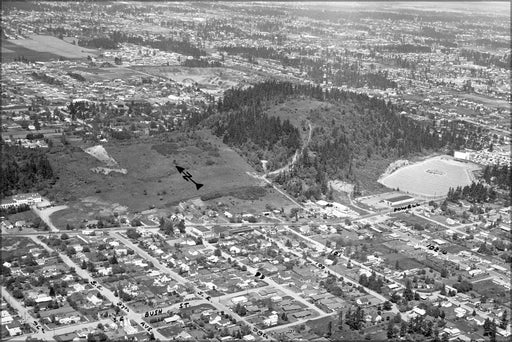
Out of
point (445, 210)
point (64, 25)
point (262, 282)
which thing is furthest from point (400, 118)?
point (64, 25)

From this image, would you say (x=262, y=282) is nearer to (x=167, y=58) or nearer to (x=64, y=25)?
(x=167, y=58)

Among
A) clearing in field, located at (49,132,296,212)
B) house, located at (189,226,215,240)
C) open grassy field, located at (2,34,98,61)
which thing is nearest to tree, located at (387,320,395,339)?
house, located at (189,226,215,240)

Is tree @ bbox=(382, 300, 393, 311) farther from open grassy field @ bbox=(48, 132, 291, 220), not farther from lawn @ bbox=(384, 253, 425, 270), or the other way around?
open grassy field @ bbox=(48, 132, 291, 220)

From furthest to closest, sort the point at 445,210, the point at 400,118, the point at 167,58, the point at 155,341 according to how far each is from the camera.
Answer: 1. the point at 167,58
2. the point at 400,118
3. the point at 445,210
4. the point at 155,341

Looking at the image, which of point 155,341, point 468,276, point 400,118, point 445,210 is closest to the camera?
point 155,341

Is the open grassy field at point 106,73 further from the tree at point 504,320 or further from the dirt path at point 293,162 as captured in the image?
the tree at point 504,320

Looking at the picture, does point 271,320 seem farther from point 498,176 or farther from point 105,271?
point 498,176

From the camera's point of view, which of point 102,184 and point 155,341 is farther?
point 102,184
